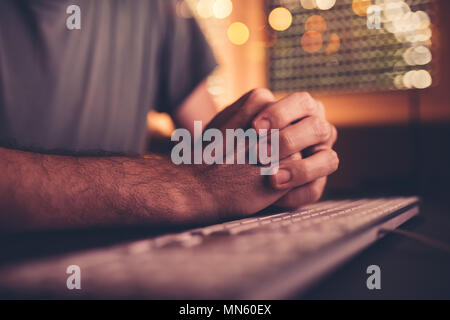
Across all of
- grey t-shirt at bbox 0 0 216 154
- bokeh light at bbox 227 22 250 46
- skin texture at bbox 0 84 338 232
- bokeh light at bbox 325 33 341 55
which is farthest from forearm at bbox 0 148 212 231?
bokeh light at bbox 227 22 250 46

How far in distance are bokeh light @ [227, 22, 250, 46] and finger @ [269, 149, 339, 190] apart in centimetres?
134

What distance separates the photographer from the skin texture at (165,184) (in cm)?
33

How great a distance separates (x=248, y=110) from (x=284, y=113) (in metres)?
0.06

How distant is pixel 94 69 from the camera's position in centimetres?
89

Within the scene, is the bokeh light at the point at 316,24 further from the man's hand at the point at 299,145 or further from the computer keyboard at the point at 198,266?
the computer keyboard at the point at 198,266

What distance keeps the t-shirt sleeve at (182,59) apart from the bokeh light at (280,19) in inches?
24.5

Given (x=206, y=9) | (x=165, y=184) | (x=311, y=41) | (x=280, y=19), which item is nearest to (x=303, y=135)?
(x=165, y=184)

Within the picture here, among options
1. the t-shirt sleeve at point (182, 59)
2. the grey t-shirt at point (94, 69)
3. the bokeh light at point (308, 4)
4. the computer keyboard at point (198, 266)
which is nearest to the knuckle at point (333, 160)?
the computer keyboard at point (198, 266)

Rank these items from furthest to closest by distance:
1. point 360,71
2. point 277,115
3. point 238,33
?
point 238,33 < point 360,71 < point 277,115

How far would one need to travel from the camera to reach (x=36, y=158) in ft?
1.19

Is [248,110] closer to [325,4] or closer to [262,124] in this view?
[262,124]
